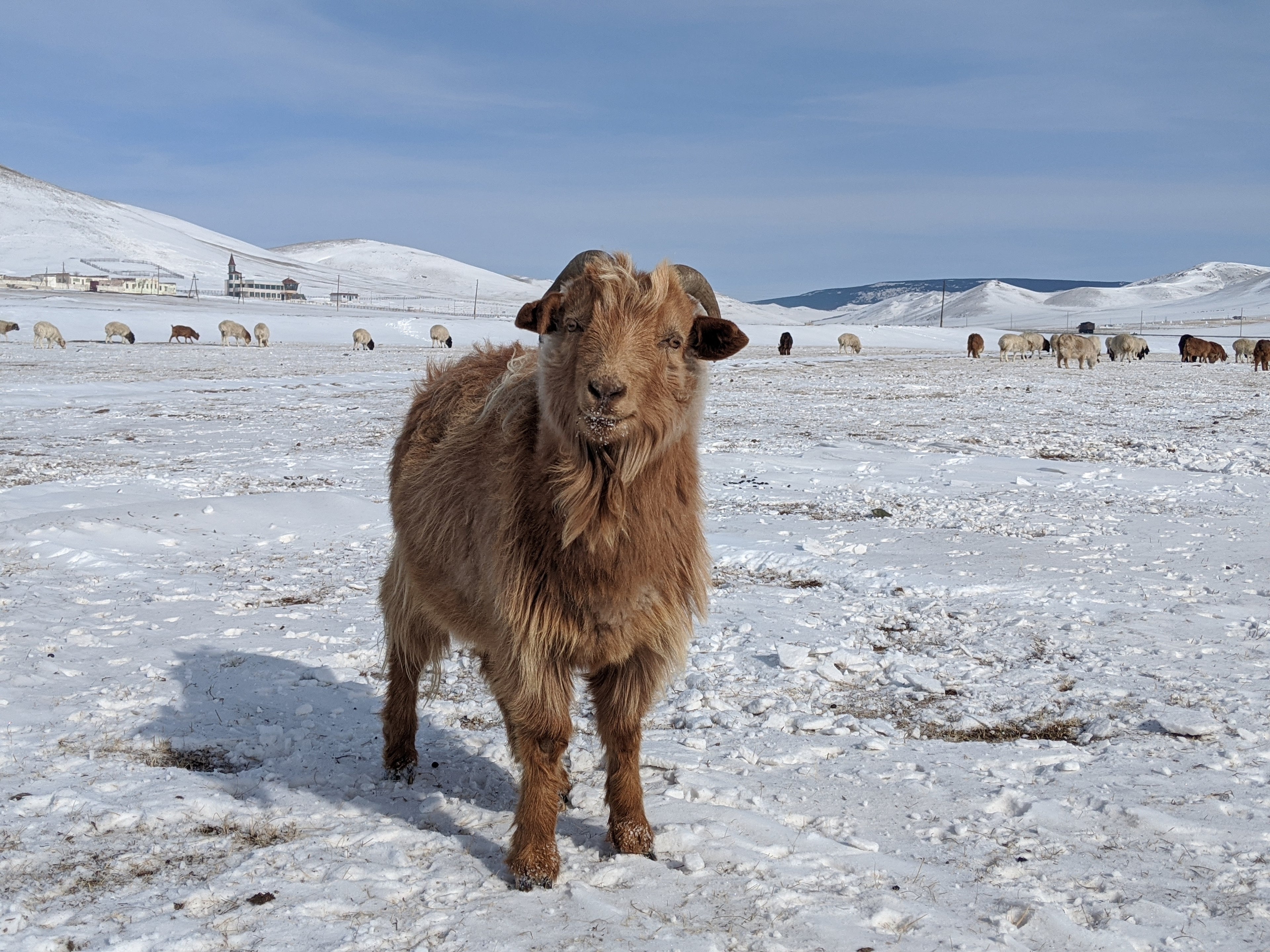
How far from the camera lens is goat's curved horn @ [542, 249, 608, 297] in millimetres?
3932

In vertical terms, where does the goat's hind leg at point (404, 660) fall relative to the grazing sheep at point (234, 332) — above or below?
below

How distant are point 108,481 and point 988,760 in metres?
9.19

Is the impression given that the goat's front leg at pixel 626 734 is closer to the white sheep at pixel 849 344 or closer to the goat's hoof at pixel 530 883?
the goat's hoof at pixel 530 883

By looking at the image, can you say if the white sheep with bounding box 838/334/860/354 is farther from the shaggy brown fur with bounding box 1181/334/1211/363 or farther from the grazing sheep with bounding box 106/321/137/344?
the grazing sheep with bounding box 106/321/137/344

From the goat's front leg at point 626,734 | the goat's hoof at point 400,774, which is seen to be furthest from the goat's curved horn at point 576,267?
the goat's hoof at point 400,774

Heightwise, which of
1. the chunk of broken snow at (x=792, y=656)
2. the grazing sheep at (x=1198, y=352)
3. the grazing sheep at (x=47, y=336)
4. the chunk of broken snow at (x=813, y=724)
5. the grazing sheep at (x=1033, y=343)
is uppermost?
the grazing sheep at (x=1033, y=343)

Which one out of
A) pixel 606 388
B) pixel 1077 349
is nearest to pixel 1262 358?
pixel 1077 349

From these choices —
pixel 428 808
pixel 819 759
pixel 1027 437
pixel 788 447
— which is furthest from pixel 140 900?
pixel 1027 437

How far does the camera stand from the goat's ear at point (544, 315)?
12.2ft

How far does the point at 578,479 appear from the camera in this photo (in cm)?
356

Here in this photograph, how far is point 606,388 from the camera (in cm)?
334

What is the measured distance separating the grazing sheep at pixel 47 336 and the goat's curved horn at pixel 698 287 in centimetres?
4461

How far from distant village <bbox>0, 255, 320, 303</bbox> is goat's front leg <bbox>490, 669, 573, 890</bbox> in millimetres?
106365

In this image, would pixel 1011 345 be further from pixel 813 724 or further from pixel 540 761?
pixel 540 761
